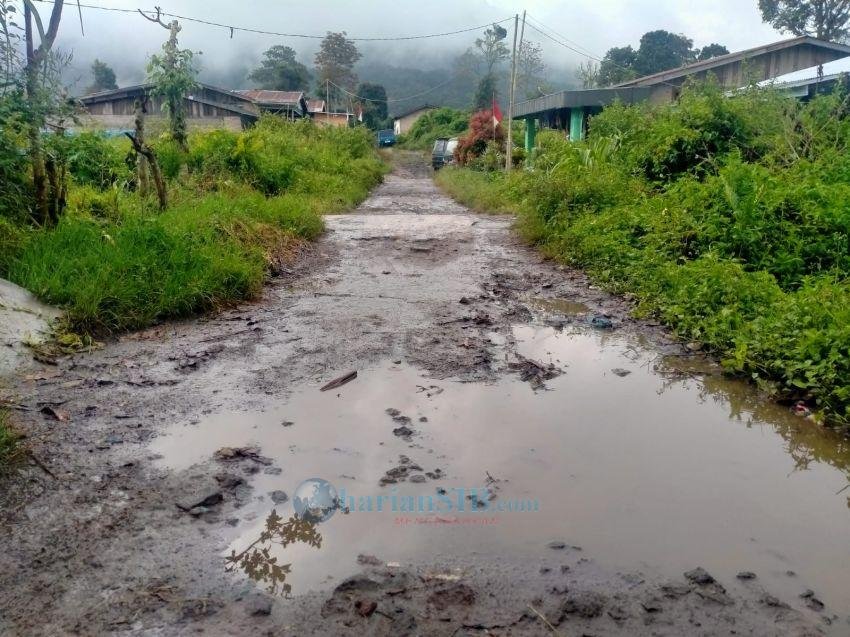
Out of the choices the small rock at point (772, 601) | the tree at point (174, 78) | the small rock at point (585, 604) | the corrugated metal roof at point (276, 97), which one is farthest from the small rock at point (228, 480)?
the corrugated metal roof at point (276, 97)

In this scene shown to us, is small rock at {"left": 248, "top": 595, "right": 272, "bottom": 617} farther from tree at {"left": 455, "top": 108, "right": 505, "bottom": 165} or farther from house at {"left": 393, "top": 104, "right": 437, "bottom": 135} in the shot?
house at {"left": 393, "top": 104, "right": 437, "bottom": 135}

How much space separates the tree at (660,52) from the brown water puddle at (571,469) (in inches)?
1989

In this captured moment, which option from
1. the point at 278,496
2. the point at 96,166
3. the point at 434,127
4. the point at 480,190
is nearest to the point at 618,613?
the point at 278,496

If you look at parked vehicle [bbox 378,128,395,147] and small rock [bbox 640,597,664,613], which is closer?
small rock [bbox 640,597,664,613]

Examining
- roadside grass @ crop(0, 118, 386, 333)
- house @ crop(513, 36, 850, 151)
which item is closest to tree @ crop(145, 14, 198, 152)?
roadside grass @ crop(0, 118, 386, 333)

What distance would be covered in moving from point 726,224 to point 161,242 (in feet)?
19.5

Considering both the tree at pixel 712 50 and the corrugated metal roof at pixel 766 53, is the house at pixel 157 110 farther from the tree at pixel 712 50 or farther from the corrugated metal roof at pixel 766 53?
the tree at pixel 712 50

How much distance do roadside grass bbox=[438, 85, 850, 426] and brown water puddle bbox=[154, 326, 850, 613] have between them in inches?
21.4

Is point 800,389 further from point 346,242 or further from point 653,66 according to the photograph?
point 653,66

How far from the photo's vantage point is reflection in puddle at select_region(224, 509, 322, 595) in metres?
2.75

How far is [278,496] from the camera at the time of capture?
336cm

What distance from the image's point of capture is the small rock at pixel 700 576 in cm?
274

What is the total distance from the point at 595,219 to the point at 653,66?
4651 cm

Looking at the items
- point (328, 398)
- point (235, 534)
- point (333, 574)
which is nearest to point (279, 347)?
point (328, 398)
